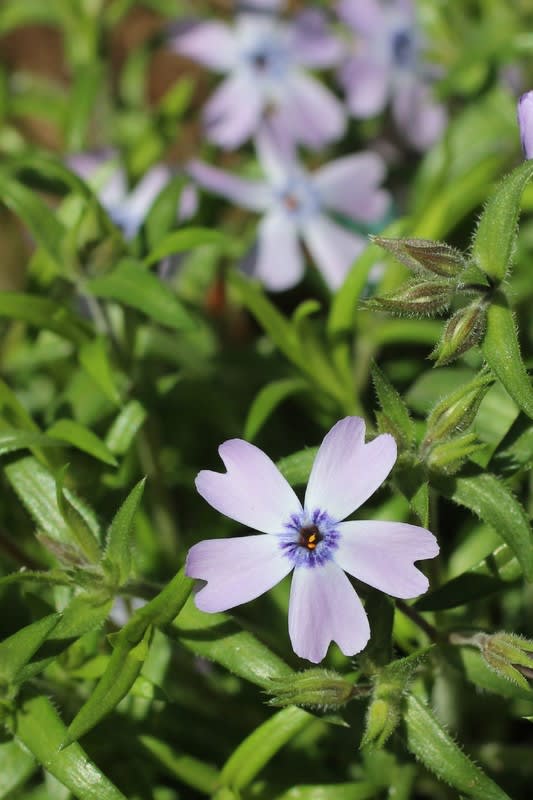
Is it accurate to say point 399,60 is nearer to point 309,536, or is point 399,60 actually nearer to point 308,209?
point 308,209

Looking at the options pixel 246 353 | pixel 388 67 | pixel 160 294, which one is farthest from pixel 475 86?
pixel 160 294

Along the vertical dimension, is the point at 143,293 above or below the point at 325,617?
above

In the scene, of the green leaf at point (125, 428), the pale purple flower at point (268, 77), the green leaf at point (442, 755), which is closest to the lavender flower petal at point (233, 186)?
the pale purple flower at point (268, 77)

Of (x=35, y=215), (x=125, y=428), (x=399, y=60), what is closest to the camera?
(x=125, y=428)

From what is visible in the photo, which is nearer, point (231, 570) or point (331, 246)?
point (231, 570)

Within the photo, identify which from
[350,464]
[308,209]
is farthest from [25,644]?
[308,209]

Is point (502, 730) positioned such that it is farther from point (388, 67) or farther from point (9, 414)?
point (388, 67)

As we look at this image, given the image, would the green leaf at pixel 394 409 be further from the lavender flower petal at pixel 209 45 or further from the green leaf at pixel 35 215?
the lavender flower petal at pixel 209 45
